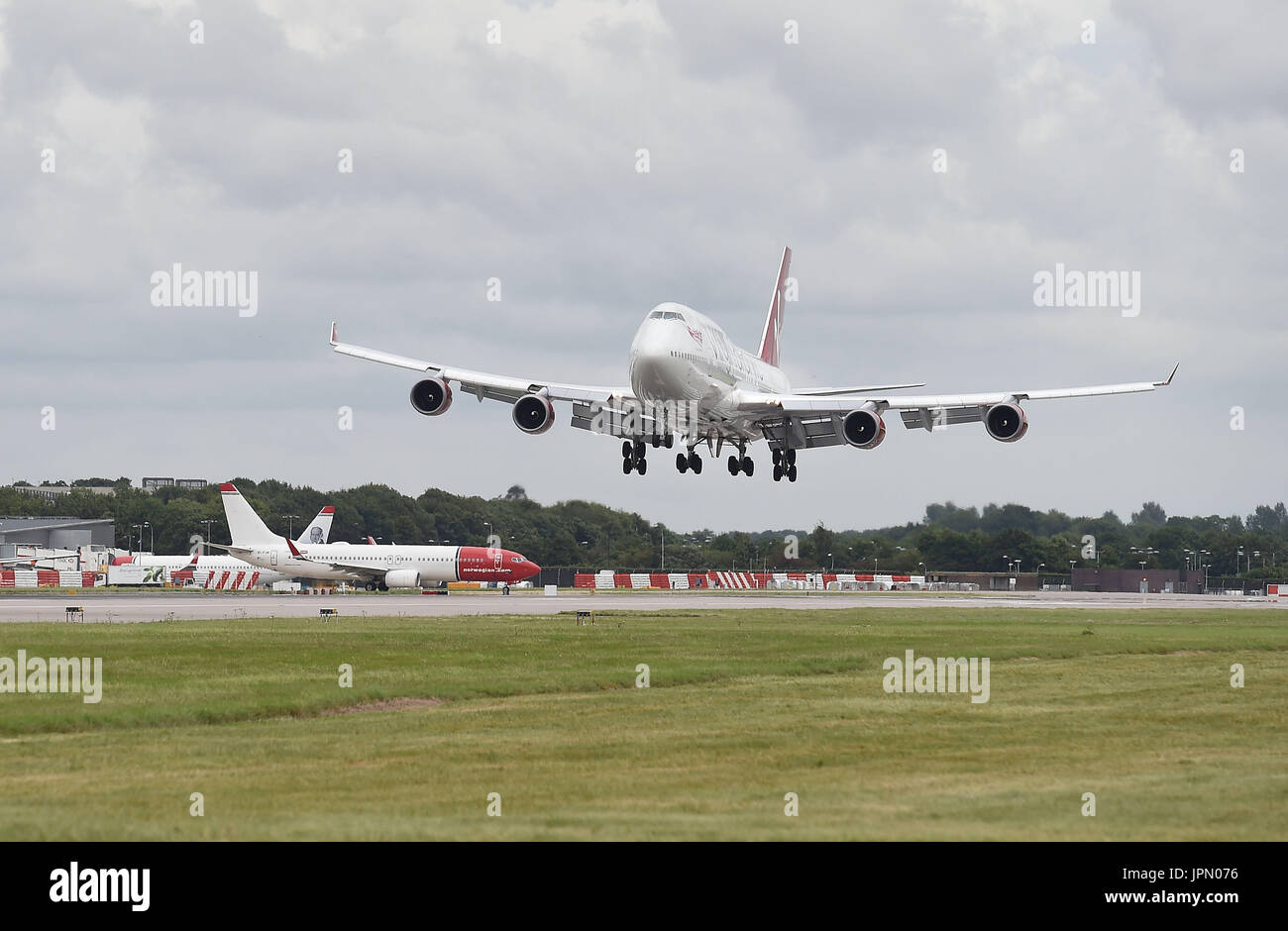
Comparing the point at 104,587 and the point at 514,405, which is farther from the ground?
the point at 514,405

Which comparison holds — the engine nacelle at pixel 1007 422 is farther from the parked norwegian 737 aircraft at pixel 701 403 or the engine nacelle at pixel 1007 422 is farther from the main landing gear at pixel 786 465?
the main landing gear at pixel 786 465

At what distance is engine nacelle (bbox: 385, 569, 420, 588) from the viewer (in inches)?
Answer: 4538

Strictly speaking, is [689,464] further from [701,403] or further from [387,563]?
[387,563]

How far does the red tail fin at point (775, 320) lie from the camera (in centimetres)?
9256

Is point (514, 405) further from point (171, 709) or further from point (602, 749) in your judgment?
point (602, 749)

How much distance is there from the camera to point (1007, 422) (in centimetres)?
5994

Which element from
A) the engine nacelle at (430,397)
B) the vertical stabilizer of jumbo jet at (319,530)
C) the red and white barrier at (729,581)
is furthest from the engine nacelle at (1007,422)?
the vertical stabilizer of jumbo jet at (319,530)

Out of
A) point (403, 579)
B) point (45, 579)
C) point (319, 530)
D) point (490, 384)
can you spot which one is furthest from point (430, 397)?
point (319, 530)

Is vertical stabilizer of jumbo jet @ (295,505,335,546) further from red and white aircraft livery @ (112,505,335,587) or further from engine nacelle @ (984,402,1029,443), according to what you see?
engine nacelle @ (984,402,1029,443)

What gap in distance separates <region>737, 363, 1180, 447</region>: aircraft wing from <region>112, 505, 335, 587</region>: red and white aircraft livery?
66785 mm

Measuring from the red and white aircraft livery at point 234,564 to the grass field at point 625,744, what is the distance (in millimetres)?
76015

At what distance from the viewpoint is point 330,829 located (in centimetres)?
1650
